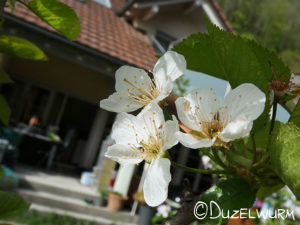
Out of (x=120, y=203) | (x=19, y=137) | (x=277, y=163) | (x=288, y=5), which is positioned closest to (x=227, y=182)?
(x=277, y=163)

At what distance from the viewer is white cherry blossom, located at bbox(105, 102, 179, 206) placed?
1.40 feet

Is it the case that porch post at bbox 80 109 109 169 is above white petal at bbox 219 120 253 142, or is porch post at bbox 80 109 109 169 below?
below

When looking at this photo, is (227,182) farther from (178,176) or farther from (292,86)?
(178,176)

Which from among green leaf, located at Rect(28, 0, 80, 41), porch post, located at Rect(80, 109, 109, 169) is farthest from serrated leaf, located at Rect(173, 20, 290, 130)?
porch post, located at Rect(80, 109, 109, 169)

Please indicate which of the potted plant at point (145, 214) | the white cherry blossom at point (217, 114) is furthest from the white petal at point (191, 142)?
the potted plant at point (145, 214)

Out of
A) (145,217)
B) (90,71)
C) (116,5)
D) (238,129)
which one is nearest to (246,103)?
(238,129)

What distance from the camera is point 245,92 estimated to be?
15.9 inches

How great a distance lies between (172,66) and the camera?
1.50ft

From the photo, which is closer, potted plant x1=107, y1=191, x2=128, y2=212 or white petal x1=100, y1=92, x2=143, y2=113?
white petal x1=100, y1=92, x2=143, y2=113

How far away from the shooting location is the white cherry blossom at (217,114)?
389 mm

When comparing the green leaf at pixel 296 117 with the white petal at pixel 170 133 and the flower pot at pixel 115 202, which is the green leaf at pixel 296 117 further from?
the flower pot at pixel 115 202

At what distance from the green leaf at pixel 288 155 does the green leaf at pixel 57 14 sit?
0.48 metres

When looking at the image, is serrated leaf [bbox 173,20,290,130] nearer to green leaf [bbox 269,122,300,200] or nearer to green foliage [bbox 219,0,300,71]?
green leaf [bbox 269,122,300,200]

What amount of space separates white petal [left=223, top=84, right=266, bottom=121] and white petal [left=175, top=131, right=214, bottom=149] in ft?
0.13
